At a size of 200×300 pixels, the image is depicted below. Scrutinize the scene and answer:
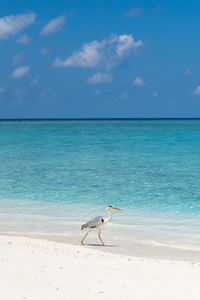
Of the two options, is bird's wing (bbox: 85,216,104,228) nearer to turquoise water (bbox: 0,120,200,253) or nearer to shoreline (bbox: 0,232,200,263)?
shoreline (bbox: 0,232,200,263)

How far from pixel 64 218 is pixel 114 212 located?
160 cm

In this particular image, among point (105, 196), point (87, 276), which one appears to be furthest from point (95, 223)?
point (105, 196)

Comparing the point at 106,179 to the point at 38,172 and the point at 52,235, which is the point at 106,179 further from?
the point at 52,235

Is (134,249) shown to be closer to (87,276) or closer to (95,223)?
(95,223)

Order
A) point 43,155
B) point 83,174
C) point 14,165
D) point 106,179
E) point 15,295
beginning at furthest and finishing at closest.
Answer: point 43,155 < point 14,165 < point 83,174 < point 106,179 < point 15,295

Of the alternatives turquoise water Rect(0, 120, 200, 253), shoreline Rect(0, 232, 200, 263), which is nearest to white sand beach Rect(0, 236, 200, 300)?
shoreline Rect(0, 232, 200, 263)

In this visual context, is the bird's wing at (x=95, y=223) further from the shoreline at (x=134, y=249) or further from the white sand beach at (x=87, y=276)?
the white sand beach at (x=87, y=276)

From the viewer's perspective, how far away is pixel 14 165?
75.0 ft

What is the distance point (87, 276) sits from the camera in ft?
21.4

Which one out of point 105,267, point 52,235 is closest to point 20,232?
point 52,235

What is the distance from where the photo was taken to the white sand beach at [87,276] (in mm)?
5777

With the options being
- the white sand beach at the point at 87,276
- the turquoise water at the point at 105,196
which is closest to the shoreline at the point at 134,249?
the turquoise water at the point at 105,196

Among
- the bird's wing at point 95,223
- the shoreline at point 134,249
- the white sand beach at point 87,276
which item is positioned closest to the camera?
the white sand beach at point 87,276

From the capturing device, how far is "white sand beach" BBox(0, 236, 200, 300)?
5777mm
